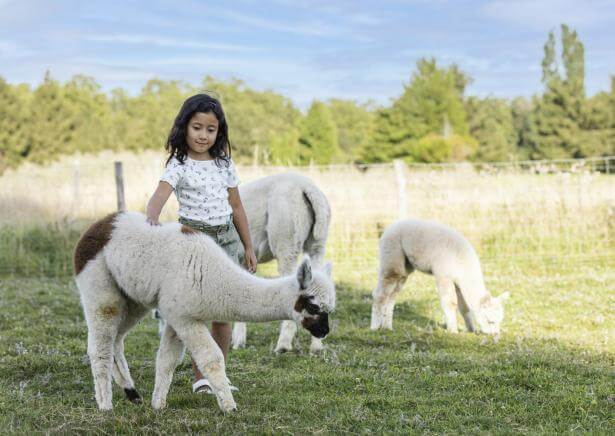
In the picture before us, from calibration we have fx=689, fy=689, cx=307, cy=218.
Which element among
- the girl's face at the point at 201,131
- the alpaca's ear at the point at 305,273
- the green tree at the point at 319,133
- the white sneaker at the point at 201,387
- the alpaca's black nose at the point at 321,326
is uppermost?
the green tree at the point at 319,133

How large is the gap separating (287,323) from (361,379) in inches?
61.4

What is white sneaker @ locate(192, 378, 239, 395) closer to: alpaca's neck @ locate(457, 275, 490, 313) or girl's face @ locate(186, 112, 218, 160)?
girl's face @ locate(186, 112, 218, 160)

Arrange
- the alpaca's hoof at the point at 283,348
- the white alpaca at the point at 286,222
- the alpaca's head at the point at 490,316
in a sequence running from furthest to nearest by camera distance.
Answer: the alpaca's head at the point at 490,316 < the white alpaca at the point at 286,222 < the alpaca's hoof at the point at 283,348

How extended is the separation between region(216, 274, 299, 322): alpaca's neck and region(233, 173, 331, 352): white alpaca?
2.49 m

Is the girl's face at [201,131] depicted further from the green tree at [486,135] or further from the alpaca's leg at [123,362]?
the green tree at [486,135]

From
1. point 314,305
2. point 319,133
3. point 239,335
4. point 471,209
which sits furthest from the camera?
point 319,133

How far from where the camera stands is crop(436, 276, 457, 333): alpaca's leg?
8.65m

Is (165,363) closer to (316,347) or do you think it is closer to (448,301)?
(316,347)

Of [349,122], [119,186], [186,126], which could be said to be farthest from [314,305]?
[349,122]

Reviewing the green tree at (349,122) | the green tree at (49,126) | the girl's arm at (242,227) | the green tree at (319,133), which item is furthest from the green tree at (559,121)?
the girl's arm at (242,227)

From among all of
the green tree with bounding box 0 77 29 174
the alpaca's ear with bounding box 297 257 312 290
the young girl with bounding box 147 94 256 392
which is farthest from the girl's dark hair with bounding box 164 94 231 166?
the green tree with bounding box 0 77 29 174

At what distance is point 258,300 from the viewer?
4.76 m

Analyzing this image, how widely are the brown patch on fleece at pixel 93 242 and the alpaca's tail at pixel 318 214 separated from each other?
278cm

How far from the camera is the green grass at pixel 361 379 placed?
4.71 meters
